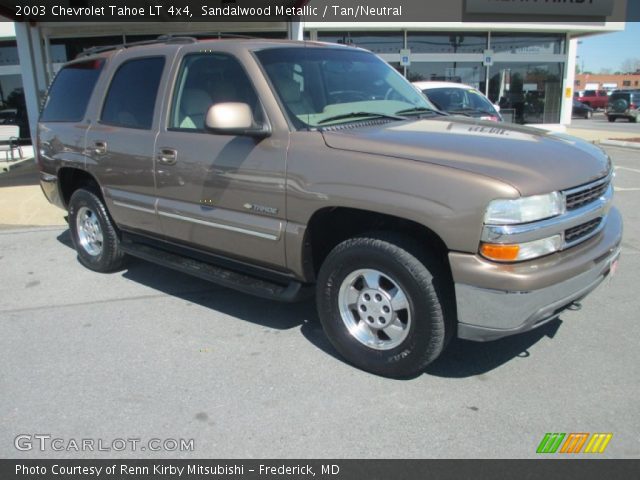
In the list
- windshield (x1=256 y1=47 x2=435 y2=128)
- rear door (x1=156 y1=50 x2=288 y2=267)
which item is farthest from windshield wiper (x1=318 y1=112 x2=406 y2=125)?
rear door (x1=156 y1=50 x2=288 y2=267)

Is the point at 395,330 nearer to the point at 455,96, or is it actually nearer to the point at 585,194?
the point at 585,194

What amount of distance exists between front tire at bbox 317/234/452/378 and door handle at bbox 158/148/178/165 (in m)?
1.47

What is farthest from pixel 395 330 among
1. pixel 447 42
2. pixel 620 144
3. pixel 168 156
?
pixel 447 42

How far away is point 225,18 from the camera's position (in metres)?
12.4

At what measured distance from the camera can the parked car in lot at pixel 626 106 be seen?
1217 inches

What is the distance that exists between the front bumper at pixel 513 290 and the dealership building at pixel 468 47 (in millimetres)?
12727

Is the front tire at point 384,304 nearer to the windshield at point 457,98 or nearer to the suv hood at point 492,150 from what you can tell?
the suv hood at point 492,150

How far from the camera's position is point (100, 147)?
4.88 metres

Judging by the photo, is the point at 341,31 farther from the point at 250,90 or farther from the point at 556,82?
the point at 250,90

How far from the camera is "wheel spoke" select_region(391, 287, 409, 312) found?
127 inches

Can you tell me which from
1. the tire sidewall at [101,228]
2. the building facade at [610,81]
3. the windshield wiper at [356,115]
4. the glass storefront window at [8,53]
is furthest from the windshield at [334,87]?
the building facade at [610,81]

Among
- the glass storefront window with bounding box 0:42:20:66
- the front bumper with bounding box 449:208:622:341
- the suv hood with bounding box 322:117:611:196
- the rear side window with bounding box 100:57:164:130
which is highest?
the glass storefront window with bounding box 0:42:20:66

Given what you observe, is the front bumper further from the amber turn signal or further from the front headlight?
the front headlight

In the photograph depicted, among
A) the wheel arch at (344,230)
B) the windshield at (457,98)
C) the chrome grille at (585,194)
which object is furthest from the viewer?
the windshield at (457,98)
